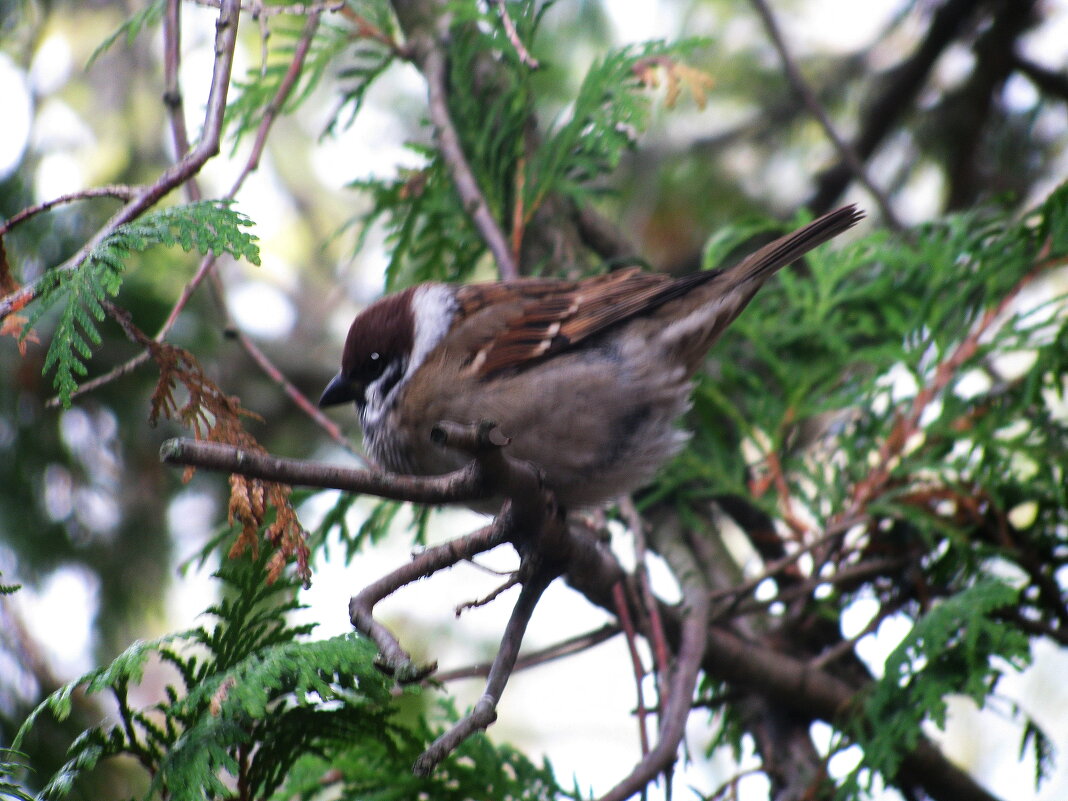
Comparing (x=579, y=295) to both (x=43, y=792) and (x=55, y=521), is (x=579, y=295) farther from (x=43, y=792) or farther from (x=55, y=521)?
(x=55, y=521)

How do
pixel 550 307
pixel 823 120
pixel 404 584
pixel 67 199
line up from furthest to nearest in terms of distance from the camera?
pixel 823 120 → pixel 550 307 → pixel 67 199 → pixel 404 584

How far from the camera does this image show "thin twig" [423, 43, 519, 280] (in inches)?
105

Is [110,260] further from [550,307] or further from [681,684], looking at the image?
[681,684]

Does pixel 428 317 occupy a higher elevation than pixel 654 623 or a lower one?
higher

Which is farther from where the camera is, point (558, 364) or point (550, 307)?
point (550, 307)

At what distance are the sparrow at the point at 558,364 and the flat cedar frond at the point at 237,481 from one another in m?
0.62

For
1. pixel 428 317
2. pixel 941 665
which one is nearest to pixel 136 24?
pixel 428 317

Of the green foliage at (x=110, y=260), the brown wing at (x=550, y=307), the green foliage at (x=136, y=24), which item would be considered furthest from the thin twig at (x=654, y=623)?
the green foliage at (x=136, y=24)

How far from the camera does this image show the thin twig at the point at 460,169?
2.67 m

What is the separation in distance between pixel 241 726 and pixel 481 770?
0.73 m

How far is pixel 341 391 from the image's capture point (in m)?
2.52

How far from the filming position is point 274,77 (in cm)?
274

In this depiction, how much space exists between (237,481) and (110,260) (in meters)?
0.36

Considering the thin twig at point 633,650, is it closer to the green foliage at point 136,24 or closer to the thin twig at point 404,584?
the thin twig at point 404,584
